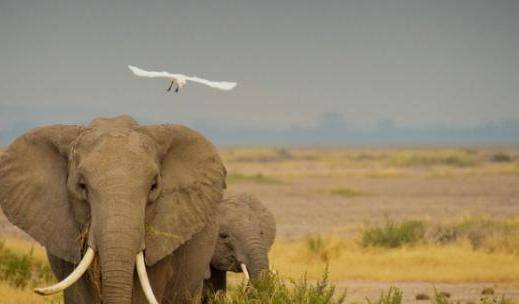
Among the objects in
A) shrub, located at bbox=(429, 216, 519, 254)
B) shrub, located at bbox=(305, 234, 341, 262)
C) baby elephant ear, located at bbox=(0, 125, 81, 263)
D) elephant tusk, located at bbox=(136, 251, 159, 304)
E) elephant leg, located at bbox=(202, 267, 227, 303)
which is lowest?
shrub, located at bbox=(305, 234, 341, 262)

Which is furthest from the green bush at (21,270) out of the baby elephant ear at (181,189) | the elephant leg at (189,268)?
the baby elephant ear at (181,189)

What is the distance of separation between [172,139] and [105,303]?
1693mm

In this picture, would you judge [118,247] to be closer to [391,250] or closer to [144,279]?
[144,279]

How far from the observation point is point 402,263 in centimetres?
2009

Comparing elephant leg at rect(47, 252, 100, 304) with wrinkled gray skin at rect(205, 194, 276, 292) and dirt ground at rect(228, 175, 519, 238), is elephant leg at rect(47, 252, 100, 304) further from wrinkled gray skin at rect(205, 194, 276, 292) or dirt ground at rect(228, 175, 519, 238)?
dirt ground at rect(228, 175, 519, 238)

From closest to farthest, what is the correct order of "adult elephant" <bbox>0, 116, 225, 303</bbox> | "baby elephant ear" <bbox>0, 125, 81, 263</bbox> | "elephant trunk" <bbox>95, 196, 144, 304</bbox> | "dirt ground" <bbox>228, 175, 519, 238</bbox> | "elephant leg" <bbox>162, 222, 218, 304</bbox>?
"elephant trunk" <bbox>95, 196, 144, 304</bbox> → "adult elephant" <bbox>0, 116, 225, 303</bbox> → "baby elephant ear" <bbox>0, 125, 81, 263</bbox> → "elephant leg" <bbox>162, 222, 218, 304</bbox> → "dirt ground" <bbox>228, 175, 519, 238</bbox>

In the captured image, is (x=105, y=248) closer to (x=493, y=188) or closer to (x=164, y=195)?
(x=164, y=195)

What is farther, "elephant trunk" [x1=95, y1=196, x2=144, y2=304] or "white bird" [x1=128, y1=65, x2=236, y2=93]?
"white bird" [x1=128, y1=65, x2=236, y2=93]

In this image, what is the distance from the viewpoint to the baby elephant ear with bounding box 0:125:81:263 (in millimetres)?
8734

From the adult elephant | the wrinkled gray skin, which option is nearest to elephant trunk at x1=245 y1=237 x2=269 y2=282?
the wrinkled gray skin

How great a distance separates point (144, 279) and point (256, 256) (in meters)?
4.78

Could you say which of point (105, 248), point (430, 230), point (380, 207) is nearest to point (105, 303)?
point (105, 248)

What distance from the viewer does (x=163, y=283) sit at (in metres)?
9.25

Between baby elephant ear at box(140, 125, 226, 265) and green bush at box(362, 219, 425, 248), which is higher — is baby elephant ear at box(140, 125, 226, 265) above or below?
above
